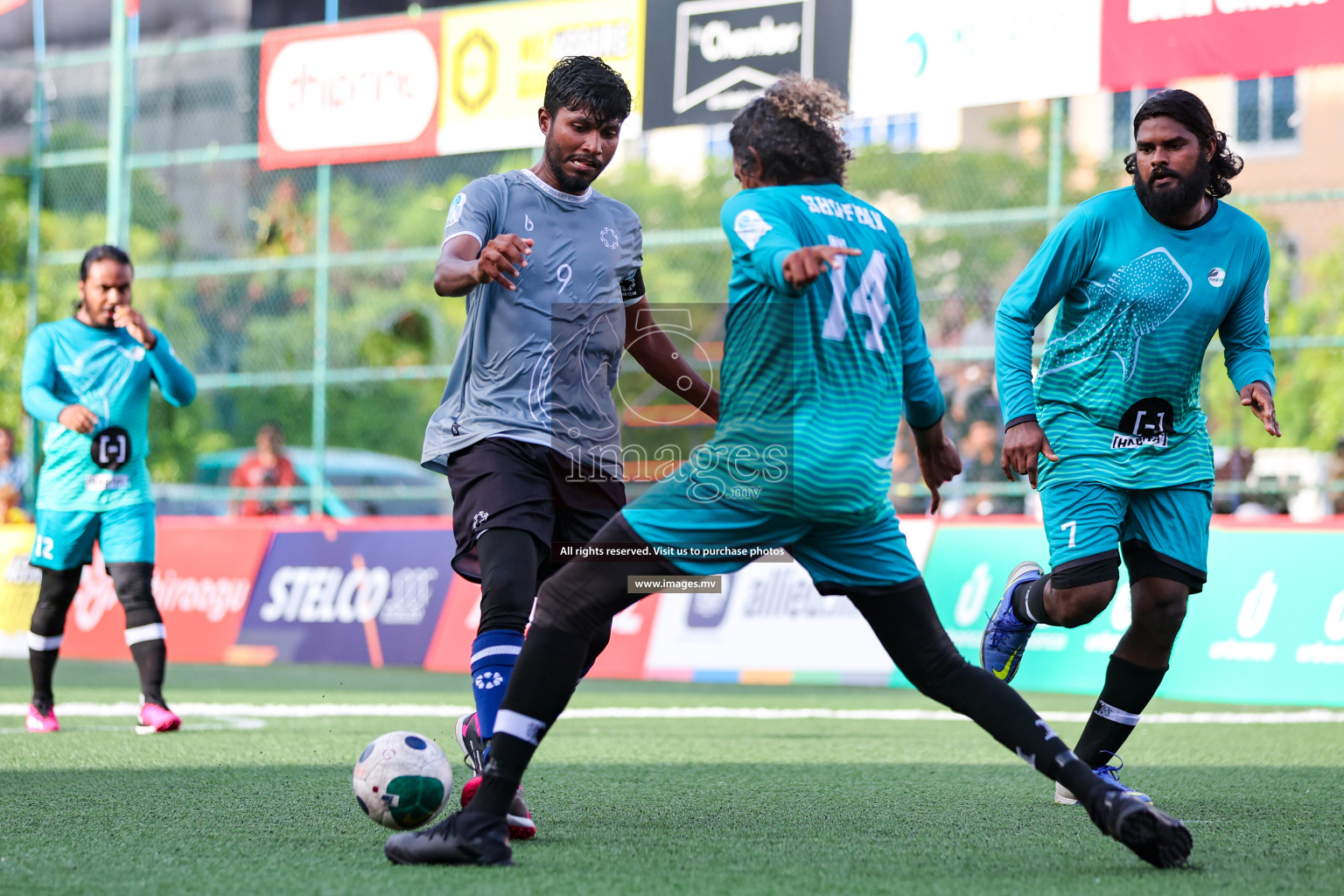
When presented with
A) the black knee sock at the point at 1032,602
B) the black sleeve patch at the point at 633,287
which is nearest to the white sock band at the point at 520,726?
the black sleeve patch at the point at 633,287

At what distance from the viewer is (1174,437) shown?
5105 millimetres

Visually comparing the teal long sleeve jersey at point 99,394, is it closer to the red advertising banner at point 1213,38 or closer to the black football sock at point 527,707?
the black football sock at point 527,707

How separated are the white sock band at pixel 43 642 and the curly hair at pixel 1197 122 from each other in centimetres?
557

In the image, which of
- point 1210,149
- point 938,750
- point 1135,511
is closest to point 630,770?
point 938,750

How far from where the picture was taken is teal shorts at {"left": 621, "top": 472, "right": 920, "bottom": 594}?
396cm

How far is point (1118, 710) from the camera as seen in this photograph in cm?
528

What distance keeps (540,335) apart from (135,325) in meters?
3.38

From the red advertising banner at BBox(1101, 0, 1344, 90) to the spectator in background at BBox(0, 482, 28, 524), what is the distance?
32.4 ft

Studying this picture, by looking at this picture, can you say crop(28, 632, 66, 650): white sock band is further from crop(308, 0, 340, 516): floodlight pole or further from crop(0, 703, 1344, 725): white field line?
crop(308, 0, 340, 516): floodlight pole

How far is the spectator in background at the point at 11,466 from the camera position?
50.0 feet

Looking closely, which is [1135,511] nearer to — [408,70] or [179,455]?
[408,70]

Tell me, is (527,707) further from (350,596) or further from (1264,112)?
(1264,112)

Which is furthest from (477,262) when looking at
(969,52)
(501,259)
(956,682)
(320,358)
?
(320,358)

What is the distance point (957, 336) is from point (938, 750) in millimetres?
12246
